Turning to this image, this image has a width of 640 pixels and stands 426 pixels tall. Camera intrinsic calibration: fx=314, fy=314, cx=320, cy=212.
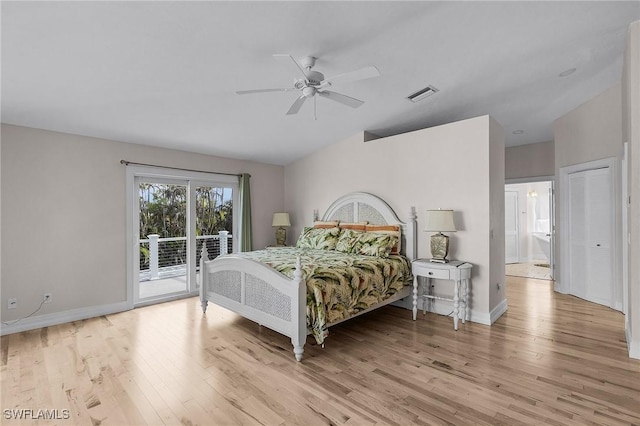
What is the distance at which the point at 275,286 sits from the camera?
3.10 metres

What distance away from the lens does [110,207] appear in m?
4.27

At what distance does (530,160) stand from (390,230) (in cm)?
384

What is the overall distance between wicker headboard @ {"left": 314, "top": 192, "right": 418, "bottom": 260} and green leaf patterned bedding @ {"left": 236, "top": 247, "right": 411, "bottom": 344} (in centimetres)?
30

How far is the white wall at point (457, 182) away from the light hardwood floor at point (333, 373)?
821 mm

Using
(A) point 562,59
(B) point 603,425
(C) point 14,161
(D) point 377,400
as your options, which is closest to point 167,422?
(D) point 377,400

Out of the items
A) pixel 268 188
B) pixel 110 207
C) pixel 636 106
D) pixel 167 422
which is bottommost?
pixel 167 422

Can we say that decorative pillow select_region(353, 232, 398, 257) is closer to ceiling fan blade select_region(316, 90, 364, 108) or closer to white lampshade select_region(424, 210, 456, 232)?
white lampshade select_region(424, 210, 456, 232)

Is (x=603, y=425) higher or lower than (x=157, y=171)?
lower

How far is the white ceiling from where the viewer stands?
7.54 feet

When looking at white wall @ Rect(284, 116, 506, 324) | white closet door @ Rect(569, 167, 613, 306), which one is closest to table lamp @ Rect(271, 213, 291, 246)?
white wall @ Rect(284, 116, 506, 324)

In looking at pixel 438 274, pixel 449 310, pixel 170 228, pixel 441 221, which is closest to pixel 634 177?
pixel 441 221

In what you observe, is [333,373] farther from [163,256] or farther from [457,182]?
[163,256]

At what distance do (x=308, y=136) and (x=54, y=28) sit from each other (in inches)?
131

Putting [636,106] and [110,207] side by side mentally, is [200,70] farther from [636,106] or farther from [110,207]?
[636,106]
